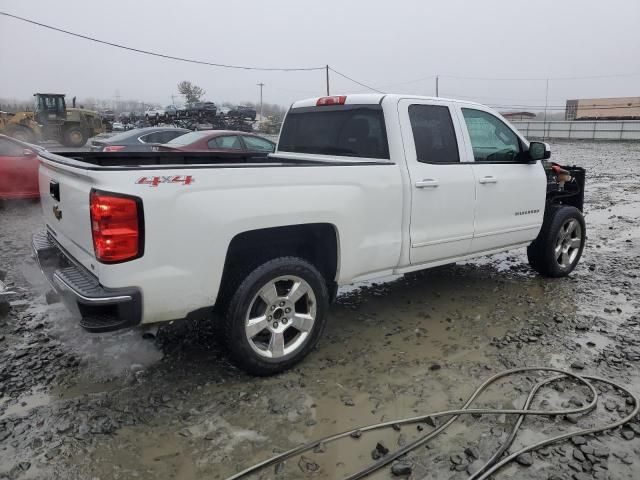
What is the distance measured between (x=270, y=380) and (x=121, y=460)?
1103 millimetres

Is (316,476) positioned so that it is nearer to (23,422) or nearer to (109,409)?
(109,409)

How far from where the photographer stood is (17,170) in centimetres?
893

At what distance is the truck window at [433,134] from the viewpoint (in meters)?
4.19

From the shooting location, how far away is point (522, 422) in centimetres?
303

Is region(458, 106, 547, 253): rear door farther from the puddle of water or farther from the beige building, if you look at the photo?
the beige building

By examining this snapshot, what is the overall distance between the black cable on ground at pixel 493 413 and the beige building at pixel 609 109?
201ft

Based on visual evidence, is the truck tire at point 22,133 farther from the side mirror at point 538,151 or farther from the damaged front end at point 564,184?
the side mirror at point 538,151

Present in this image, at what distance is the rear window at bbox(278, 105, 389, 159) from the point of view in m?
4.17

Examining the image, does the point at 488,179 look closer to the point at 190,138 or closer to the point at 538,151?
the point at 538,151

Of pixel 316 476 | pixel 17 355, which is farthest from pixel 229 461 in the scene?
pixel 17 355

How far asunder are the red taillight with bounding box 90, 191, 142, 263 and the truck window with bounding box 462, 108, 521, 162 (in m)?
3.12

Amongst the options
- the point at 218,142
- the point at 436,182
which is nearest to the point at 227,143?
the point at 218,142

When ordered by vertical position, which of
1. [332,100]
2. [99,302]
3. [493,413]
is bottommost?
[493,413]

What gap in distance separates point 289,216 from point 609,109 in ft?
217
